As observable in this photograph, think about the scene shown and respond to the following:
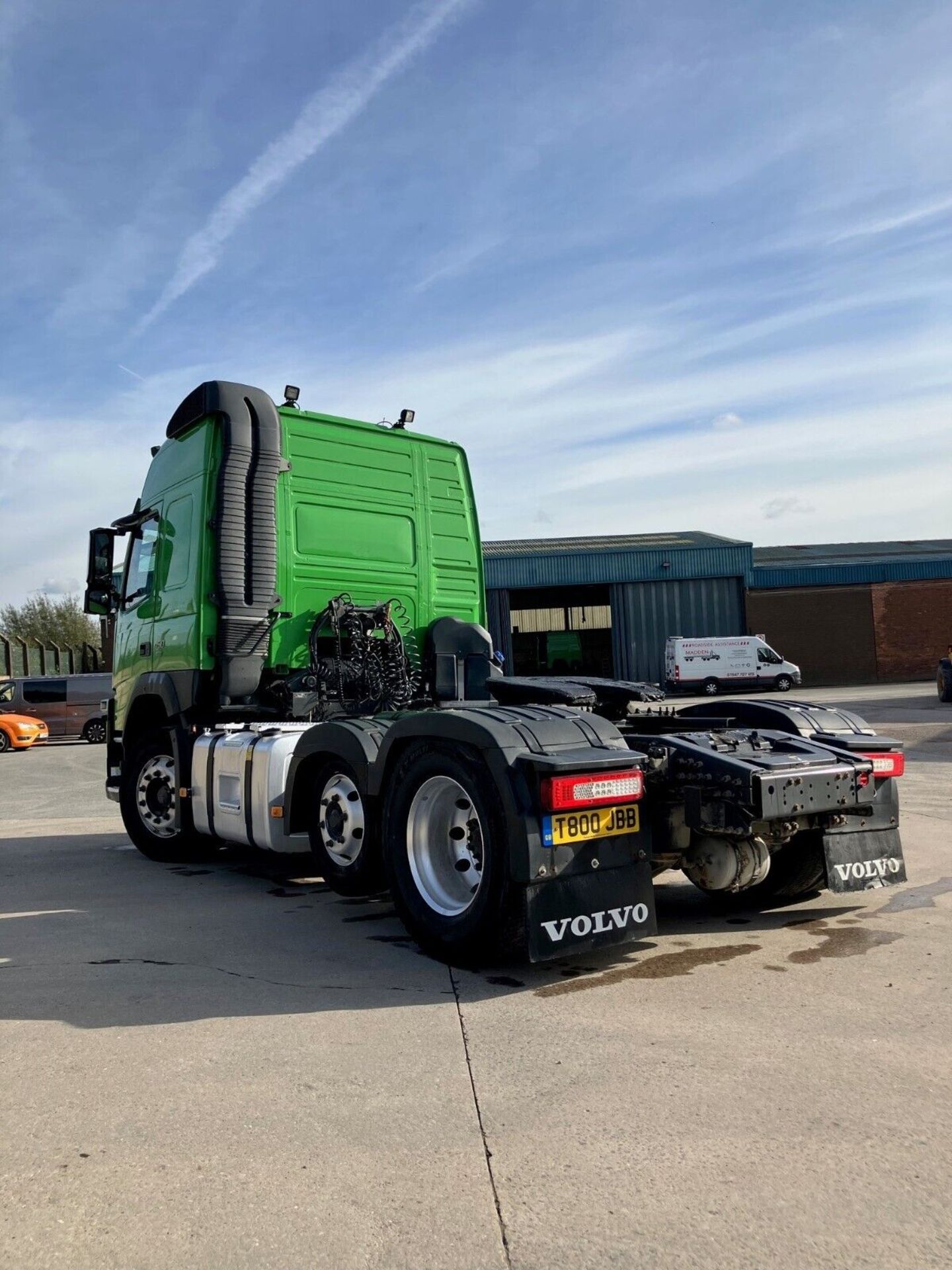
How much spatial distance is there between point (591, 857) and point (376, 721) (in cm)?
188

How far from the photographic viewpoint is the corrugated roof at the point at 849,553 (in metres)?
47.5

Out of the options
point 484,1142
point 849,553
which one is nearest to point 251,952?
point 484,1142

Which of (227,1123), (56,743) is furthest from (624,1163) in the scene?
(56,743)

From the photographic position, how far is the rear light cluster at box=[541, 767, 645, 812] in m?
4.80

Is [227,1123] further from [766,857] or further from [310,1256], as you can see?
[766,857]

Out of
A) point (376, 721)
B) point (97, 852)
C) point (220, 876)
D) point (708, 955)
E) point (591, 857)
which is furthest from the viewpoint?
point (97, 852)

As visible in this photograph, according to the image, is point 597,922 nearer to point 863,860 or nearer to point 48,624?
point 863,860

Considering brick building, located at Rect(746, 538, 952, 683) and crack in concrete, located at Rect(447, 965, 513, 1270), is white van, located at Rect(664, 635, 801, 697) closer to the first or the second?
brick building, located at Rect(746, 538, 952, 683)

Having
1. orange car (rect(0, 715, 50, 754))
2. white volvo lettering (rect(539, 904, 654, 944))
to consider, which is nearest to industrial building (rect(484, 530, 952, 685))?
orange car (rect(0, 715, 50, 754))

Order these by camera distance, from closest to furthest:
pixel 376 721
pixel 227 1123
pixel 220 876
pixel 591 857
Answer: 1. pixel 227 1123
2. pixel 591 857
3. pixel 376 721
4. pixel 220 876

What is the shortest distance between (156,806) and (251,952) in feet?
11.1

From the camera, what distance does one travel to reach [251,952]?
5621mm

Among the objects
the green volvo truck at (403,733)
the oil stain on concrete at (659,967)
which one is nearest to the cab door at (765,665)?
the green volvo truck at (403,733)

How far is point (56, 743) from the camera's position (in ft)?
90.8
